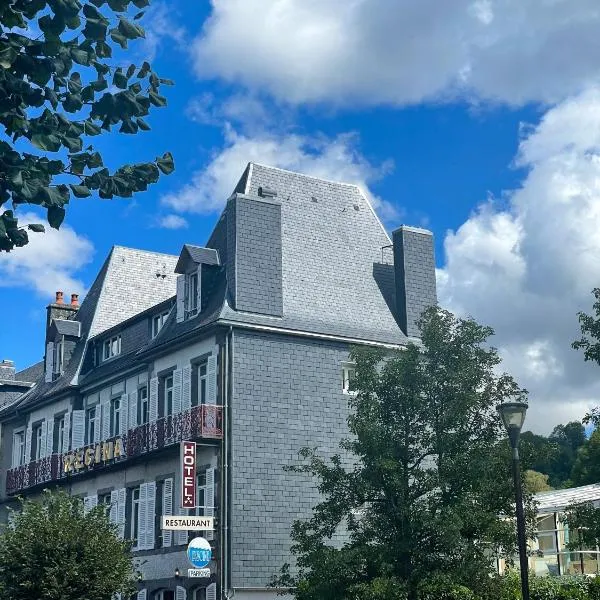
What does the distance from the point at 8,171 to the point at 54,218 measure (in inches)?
20.9

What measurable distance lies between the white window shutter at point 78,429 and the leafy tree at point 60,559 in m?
10.7

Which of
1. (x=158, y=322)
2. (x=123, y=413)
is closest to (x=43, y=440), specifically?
(x=123, y=413)

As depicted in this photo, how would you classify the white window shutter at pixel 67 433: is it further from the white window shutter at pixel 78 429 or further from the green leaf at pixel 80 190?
the green leaf at pixel 80 190

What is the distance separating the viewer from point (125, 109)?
924 cm

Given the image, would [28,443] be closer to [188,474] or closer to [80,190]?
[188,474]

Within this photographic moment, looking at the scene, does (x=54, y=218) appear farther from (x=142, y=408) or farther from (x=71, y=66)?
(x=142, y=408)

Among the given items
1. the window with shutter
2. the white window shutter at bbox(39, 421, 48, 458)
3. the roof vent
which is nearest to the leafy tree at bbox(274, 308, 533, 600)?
the roof vent

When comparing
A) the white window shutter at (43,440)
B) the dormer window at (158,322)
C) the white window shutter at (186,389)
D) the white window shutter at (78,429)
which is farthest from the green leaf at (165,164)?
the white window shutter at (43,440)

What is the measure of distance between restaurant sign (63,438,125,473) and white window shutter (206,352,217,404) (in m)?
4.79

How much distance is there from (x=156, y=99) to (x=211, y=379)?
2379cm

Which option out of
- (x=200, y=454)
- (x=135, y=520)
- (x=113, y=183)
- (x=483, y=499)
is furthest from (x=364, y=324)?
(x=113, y=183)

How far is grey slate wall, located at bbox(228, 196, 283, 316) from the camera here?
33.4 meters

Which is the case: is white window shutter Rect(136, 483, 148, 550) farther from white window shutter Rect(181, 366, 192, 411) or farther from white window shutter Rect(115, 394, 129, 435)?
white window shutter Rect(181, 366, 192, 411)

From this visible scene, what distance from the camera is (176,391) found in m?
34.6
